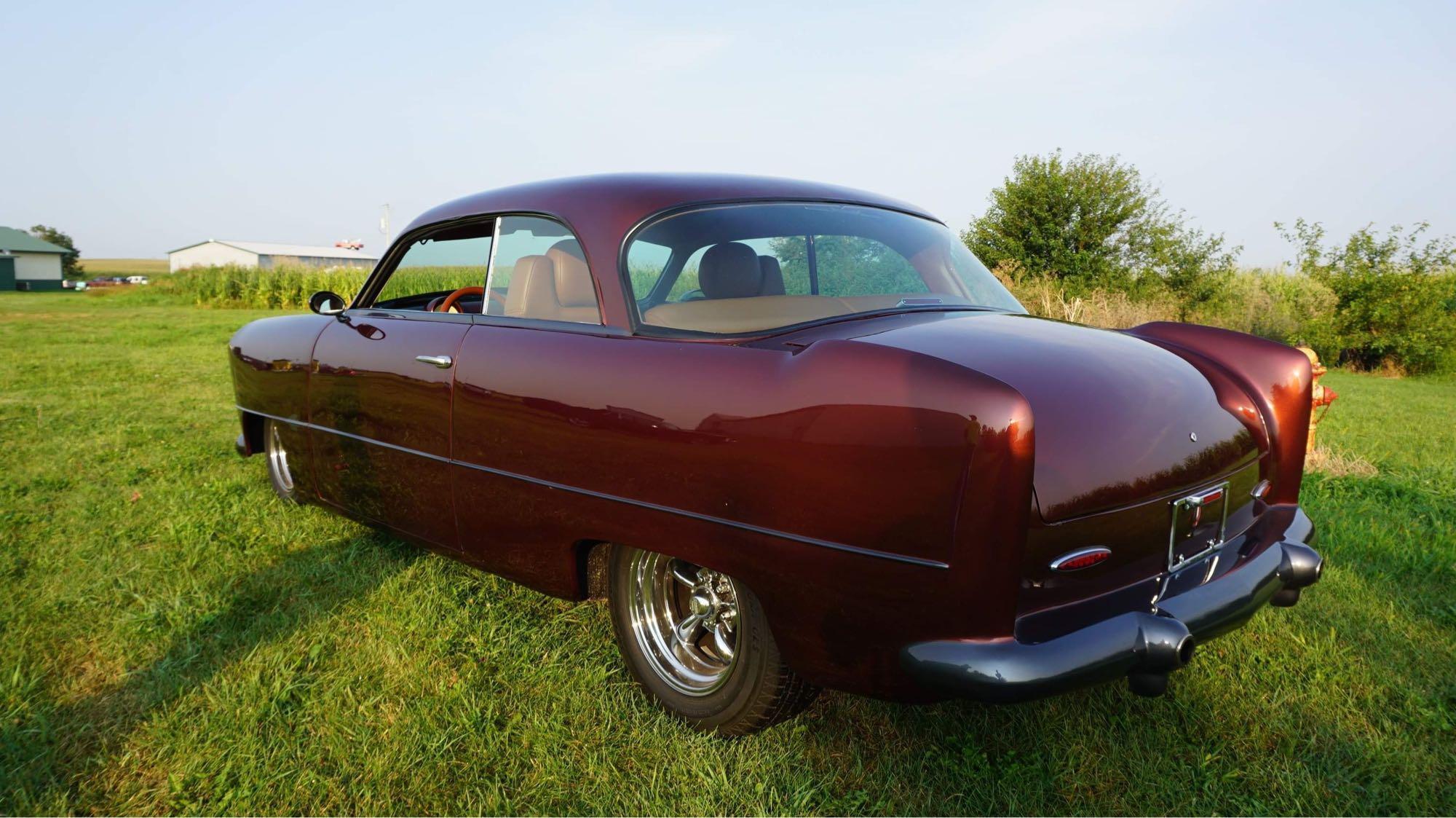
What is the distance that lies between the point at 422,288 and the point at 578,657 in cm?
202

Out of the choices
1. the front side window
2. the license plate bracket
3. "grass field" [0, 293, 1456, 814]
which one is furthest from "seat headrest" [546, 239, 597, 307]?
the license plate bracket

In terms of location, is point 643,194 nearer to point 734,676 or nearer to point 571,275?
point 571,275

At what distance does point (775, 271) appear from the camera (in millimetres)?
2627

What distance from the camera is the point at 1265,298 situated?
20.4 meters

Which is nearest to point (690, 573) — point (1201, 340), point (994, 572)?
point (994, 572)

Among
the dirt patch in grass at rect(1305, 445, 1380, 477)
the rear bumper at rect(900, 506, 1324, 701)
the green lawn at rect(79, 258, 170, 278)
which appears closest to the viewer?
the rear bumper at rect(900, 506, 1324, 701)

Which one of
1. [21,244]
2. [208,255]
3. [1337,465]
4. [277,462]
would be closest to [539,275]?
[277,462]

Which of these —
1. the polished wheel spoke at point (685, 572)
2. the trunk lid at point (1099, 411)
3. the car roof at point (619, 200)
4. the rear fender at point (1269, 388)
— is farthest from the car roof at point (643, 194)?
the rear fender at point (1269, 388)

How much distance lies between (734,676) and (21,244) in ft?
239

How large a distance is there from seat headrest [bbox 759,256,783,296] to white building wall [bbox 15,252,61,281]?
227ft

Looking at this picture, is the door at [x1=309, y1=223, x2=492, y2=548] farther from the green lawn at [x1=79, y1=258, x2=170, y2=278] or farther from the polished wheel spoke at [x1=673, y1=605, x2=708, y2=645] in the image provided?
the green lawn at [x1=79, y1=258, x2=170, y2=278]

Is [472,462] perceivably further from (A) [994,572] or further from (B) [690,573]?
(A) [994,572]

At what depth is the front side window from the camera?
8.09ft

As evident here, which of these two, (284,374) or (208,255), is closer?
(284,374)
